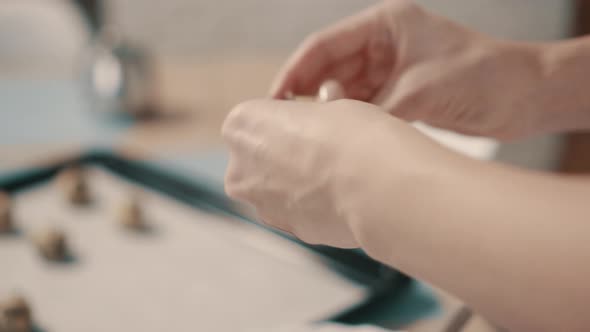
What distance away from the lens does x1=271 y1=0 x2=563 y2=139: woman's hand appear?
0.46 meters

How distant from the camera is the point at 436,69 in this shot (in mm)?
467

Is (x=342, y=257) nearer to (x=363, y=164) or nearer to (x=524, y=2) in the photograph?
(x=363, y=164)

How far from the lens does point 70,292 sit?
496mm

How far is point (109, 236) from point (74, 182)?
0.10 m

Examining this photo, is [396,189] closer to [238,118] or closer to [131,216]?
[238,118]

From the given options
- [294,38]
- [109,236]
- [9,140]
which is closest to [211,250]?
[109,236]

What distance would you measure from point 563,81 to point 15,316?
464 millimetres

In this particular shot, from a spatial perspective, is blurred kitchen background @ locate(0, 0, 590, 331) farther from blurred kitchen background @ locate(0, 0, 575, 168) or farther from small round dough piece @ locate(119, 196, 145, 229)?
small round dough piece @ locate(119, 196, 145, 229)

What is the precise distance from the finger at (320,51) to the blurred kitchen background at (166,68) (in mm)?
357

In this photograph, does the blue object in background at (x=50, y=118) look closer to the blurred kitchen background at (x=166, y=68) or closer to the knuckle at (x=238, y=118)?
the blurred kitchen background at (x=166, y=68)

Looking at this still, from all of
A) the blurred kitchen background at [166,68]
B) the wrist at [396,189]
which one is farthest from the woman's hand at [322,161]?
the blurred kitchen background at [166,68]

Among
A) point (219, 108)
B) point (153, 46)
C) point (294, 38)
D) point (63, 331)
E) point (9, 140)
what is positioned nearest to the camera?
point (63, 331)

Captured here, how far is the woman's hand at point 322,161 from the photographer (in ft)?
0.89

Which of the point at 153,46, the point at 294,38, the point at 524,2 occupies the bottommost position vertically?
the point at 153,46
